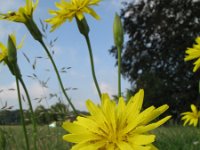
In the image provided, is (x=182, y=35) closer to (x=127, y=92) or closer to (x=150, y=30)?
(x=150, y=30)

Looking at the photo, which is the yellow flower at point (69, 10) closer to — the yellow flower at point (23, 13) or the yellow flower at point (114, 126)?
the yellow flower at point (23, 13)

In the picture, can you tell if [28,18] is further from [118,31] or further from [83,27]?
[118,31]

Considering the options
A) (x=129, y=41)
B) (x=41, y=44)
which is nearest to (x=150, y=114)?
(x=41, y=44)

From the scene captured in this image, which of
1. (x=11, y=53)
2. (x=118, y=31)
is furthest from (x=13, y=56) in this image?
(x=118, y=31)

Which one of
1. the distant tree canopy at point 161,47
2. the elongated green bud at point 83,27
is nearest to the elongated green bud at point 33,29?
the elongated green bud at point 83,27

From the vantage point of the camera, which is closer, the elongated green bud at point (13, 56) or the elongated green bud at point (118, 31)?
the elongated green bud at point (118, 31)

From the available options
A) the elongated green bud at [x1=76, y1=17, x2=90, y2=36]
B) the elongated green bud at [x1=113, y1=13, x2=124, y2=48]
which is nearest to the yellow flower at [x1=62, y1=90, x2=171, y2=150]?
the elongated green bud at [x1=113, y1=13, x2=124, y2=48]
